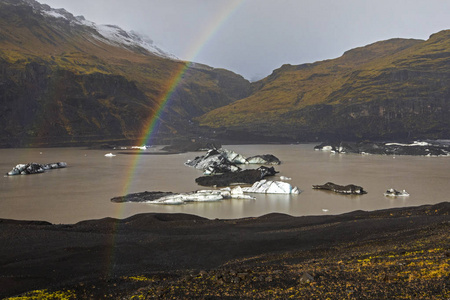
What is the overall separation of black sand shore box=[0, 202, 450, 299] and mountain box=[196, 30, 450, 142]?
96825 mm

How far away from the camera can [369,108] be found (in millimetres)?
117375

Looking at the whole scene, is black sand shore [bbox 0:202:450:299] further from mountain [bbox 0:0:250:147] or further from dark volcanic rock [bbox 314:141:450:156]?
mountain [bbox 0:0:250:147]

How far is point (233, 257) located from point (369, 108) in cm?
11066

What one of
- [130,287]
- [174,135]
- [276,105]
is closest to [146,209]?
[130,287]

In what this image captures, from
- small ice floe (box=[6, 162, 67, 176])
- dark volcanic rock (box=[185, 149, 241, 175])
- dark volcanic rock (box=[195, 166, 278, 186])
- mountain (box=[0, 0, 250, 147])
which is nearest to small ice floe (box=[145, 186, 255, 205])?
dark volcanic rock (box=[195, 166, 278, 186])

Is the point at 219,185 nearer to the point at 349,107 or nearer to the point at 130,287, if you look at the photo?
the point at 130,287

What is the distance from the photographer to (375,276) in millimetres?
9344

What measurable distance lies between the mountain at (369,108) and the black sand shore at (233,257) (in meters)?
96.8

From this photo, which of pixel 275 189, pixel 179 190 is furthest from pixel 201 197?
pixel 275 189

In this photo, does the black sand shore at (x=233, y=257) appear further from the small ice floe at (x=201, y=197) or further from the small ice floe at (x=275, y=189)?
the small ice floe at (x=275, y=189)

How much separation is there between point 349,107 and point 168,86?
96.0 metres

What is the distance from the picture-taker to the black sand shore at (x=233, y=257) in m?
9.10

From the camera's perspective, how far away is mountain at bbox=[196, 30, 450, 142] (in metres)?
112

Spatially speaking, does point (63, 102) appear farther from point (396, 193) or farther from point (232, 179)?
point (396, 193)
